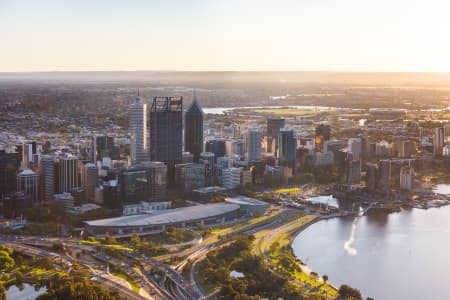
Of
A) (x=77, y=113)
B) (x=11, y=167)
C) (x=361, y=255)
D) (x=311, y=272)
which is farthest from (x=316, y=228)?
(x=77, y=113)

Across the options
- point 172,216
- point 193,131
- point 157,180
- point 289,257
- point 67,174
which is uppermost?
point 193,131

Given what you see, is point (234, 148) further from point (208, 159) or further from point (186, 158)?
point (186, 158)

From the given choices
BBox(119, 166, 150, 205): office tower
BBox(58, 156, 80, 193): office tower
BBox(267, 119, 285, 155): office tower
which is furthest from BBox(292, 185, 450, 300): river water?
BBox(267, 119, 285, 155): office tower

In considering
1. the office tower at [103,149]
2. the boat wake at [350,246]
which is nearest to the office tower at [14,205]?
the office tower at [103,149]

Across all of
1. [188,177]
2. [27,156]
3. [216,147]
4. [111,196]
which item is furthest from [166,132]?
[27,156]

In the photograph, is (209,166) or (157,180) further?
(209,166)

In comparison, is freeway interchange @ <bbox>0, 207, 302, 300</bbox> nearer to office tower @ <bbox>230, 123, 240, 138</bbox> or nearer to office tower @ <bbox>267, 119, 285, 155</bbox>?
office tower @ <bbox>267, 119, 285, 155</bbox>

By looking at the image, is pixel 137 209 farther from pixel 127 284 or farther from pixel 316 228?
pixel 127 284
